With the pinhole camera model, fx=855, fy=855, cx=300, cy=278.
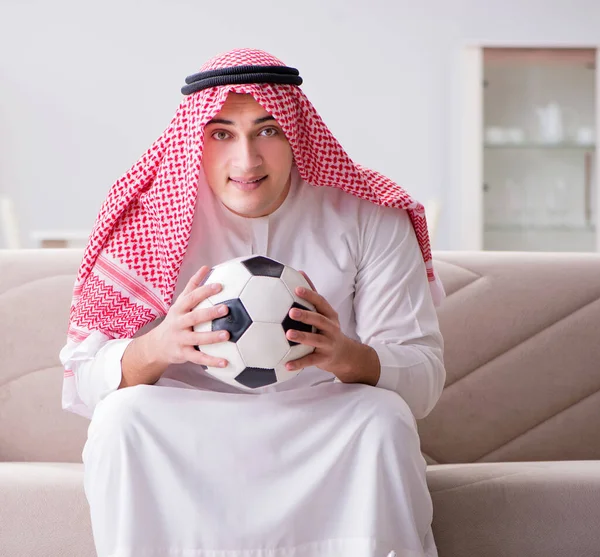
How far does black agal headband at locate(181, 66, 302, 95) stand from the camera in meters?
1.75

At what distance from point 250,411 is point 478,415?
976 millimetres

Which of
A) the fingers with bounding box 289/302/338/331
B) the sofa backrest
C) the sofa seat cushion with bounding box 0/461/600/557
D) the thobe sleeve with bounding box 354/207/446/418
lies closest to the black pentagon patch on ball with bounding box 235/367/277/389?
the fingers with bounding box 289/302/338/331

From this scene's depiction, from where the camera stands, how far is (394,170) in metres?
5.94

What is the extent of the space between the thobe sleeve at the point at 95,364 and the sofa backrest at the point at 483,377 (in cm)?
54

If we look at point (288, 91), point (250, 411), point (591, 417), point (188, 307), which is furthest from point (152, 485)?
point (591, 417)

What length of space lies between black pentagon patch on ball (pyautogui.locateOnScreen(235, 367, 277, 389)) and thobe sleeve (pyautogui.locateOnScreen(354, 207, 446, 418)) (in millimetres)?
279

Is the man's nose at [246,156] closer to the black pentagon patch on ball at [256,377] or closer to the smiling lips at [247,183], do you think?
the smiling lips at [247,183]

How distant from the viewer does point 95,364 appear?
68.1 inches

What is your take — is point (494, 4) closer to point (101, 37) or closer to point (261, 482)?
point (101, 37)

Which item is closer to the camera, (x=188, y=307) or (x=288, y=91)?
(x=188, y=307)

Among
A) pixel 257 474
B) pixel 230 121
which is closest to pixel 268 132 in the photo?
pixel 230 121

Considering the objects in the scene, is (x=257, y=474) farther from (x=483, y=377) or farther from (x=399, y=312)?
(x=483, y=377)

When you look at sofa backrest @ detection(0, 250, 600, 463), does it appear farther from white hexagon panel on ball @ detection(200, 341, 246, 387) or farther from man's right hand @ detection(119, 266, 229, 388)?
white hexagon panel on ball @ detection(200, 341, 246, 387)

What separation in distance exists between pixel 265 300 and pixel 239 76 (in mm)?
530
